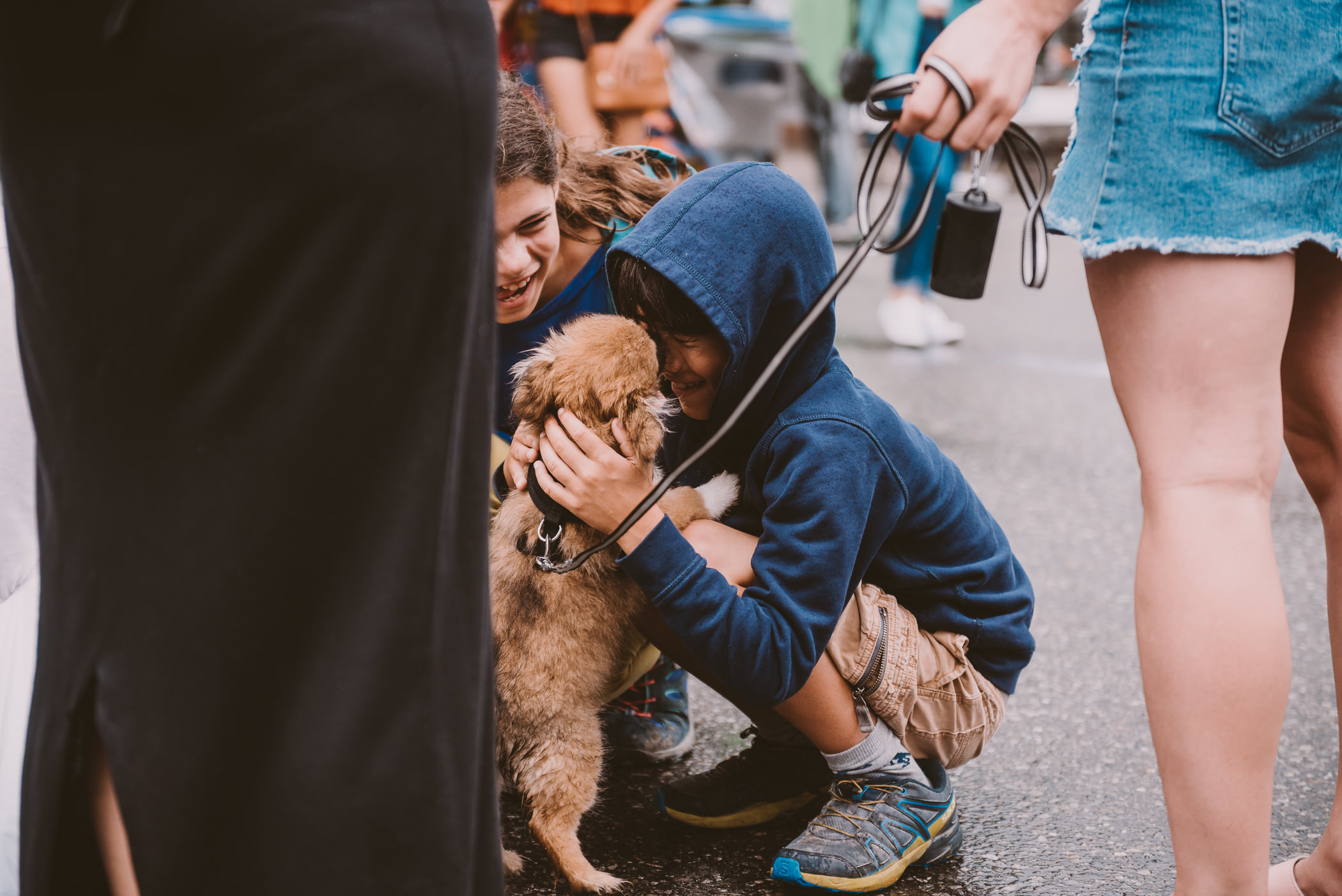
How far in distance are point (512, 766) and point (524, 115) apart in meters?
1.23

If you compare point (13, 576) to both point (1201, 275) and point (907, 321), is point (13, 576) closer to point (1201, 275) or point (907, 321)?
point (1201, 275)

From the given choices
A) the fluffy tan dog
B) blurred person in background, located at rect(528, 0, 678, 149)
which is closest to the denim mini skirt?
the fluffy tan dog

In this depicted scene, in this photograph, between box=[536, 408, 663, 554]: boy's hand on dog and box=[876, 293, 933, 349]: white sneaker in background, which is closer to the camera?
box=[536, 408, 663, 554]: boy's hand on dog

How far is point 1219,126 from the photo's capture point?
1258 mm

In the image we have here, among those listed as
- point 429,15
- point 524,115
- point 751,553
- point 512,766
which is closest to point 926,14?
point 524,115

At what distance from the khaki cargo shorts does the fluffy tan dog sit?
14.3 inches

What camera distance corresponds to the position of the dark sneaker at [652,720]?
2.30m

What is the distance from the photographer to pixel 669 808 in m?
2.06

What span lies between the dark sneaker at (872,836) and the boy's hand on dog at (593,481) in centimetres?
58

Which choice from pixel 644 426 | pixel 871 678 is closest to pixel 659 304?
pixel 644 426

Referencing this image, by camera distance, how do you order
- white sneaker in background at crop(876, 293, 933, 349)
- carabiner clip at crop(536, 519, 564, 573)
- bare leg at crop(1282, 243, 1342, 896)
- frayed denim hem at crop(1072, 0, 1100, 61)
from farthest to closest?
white sneaker in background at crop(876, 293, 933, 349), carabiner clip at crop(536, 519, 564, 573), bare leg at crop(1282, 243, 1342, 896), frayed denim hem at crop(1072, 0, 1100, 61)

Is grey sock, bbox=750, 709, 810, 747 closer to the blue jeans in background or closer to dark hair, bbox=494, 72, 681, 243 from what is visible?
dark hair, bbox=494, 72, 681, 243

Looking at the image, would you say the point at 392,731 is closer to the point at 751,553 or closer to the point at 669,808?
the point at 751,553

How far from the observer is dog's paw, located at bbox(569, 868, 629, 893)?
5.99 ft
